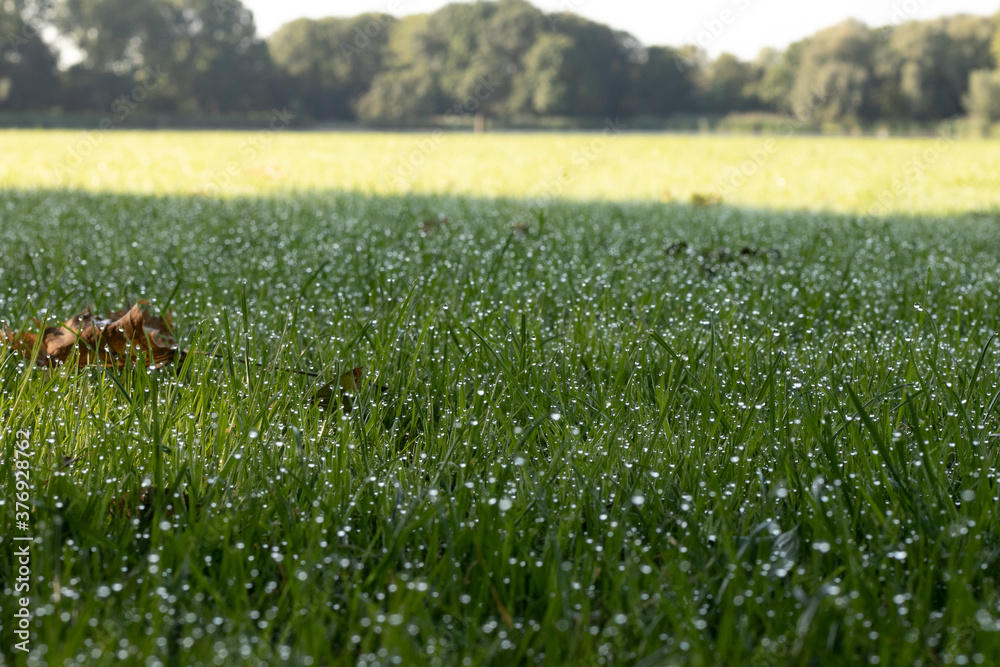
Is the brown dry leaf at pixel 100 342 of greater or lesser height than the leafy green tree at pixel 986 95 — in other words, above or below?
below

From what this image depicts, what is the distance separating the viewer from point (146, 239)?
349cm

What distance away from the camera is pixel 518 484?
4.41 feet

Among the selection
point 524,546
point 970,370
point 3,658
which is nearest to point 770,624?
point 524,546

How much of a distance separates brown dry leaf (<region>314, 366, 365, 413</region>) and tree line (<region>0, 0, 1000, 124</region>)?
5424 cm

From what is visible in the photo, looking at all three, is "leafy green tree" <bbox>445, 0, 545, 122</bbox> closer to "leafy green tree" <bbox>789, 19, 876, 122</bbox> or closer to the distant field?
"leafy green tree" <bbox>789, 19, 876, 122</bbox>

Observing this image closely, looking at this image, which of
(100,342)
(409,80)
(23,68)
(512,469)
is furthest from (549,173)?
(409,80)

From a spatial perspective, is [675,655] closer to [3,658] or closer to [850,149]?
[3,658]

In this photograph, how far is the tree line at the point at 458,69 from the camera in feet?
176

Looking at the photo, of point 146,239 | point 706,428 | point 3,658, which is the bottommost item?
point 3,658

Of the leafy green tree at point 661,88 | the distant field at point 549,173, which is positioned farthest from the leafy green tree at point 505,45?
the distant field at point 549,173

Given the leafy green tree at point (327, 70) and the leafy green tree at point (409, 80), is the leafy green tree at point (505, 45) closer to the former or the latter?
the leafy green tree at point (409, 80)

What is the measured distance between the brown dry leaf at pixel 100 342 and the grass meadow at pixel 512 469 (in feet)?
0.24

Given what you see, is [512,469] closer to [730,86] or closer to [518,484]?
[518,484]

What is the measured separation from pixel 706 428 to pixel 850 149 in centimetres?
1331
